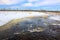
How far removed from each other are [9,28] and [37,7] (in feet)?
1.93

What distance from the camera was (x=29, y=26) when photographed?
166 centimetres

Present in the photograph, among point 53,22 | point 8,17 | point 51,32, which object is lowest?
point 51,32

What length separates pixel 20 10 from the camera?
173 cm

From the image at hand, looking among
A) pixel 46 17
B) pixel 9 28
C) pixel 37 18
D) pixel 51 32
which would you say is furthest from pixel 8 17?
pixel 51 32

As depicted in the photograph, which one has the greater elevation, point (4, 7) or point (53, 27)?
point (4, 7)

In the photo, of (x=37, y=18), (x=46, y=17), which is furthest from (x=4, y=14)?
(x=46, y=17)

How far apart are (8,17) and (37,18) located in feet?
1.61

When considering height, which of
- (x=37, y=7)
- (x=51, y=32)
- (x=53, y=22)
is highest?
(x=37, y=7)

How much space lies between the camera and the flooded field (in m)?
1.61

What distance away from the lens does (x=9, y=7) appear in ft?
5.73

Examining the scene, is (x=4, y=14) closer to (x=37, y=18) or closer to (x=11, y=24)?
(x=11, y=24)

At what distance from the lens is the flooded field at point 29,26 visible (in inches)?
63.3

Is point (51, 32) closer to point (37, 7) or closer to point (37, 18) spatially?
point (37, 18)

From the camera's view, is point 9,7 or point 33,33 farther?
point 9,7
